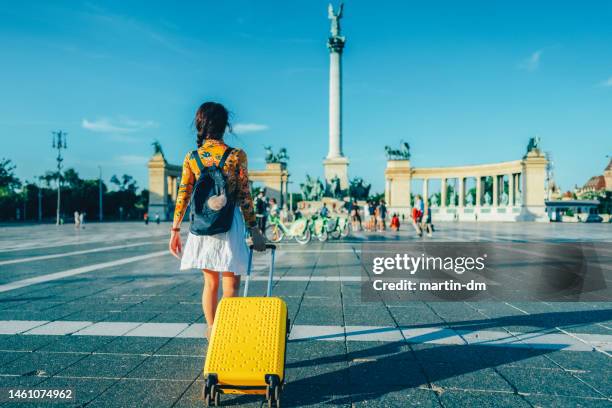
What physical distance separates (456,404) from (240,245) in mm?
1756

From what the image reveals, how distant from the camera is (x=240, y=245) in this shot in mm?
3418

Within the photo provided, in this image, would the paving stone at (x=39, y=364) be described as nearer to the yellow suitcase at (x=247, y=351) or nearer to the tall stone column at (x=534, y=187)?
the yellow suitcase at (x=247, y=351)

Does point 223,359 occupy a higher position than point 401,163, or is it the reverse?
point 401,163

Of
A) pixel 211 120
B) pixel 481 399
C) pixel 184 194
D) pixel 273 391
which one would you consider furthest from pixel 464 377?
pixel 211 120

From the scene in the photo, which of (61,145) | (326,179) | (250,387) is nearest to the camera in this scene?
(250,387)

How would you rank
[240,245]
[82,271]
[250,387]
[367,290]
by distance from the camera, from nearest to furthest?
1. [250,387]
2. [240,245]
3. [367,290]
4. [82,271]

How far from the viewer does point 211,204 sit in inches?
126

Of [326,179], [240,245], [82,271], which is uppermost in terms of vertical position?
[326,179]

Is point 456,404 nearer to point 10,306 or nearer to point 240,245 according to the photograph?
point 240,245

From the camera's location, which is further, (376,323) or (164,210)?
(164,210)

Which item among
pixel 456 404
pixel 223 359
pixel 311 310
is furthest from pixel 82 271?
pixel 456 404

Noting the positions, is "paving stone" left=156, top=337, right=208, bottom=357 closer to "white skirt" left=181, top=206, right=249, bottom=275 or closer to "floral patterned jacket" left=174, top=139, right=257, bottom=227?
"white skirt" left=181, top=206, right=249, bottom=275

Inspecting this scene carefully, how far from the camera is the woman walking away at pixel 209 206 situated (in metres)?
3.34

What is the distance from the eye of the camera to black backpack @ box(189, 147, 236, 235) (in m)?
3.21
